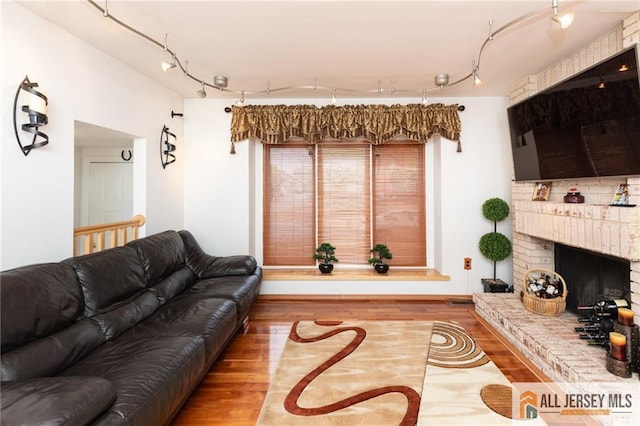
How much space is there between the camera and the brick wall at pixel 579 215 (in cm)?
218

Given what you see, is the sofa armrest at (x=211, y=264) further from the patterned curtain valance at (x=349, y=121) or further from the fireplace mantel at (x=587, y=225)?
the fireplace mantel at (x=587, y=225)

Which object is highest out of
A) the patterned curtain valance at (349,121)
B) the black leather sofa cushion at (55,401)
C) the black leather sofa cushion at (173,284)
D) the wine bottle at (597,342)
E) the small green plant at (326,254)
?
the patterned curtain valance at (349,121)

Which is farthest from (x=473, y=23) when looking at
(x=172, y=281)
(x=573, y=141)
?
(x=172, y=281)

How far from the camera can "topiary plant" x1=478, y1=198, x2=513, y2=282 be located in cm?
377

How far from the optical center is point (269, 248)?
14.4ft

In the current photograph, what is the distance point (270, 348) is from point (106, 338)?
1273mm

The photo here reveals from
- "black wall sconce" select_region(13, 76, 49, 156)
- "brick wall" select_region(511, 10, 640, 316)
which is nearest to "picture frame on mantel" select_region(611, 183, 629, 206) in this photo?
"brick wall" select_region(511, 10, 640, 316)

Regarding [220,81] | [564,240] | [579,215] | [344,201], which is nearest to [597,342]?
[564,240]

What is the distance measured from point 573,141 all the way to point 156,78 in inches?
163

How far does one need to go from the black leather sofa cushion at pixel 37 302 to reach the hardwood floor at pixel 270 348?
0.91m

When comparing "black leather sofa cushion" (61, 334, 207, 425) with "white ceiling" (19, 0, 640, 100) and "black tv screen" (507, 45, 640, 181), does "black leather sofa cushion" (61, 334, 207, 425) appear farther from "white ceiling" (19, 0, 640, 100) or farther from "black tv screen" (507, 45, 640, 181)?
"black tv screen" (507, 45, 640, 181)

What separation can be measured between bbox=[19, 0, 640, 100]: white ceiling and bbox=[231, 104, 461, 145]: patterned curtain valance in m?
0.46

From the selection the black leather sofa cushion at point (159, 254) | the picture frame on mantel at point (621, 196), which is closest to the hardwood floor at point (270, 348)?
the black leather sofa cushion at point (159, 254)

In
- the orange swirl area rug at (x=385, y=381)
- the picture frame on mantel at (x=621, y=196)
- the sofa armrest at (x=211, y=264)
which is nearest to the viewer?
the orange swirl area rug at (x=385, y=381)
